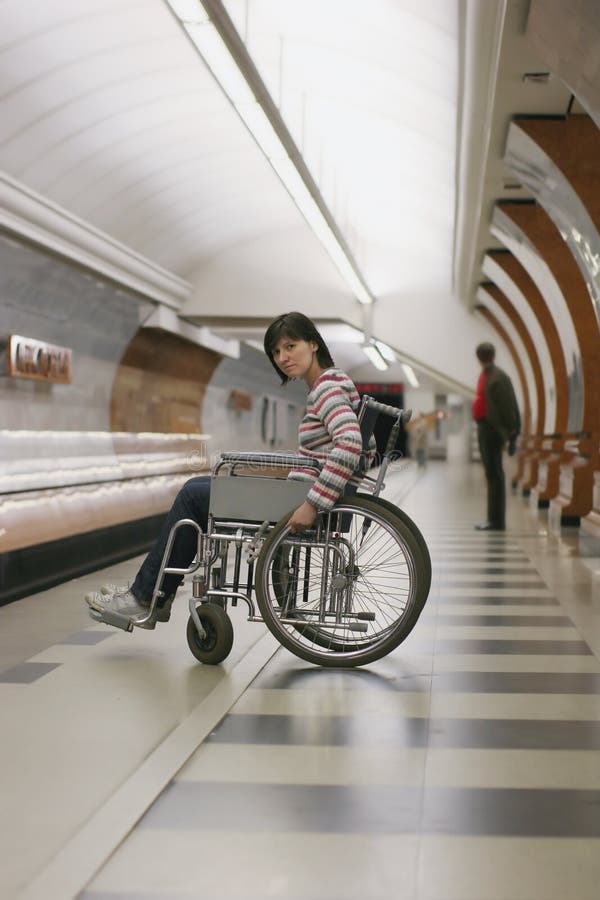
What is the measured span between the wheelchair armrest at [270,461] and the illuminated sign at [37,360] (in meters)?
8.62

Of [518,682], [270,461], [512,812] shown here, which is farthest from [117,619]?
[512,812]

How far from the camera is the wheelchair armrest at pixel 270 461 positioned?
4.89 meters

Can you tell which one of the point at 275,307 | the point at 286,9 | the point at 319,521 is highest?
the point at 286,9

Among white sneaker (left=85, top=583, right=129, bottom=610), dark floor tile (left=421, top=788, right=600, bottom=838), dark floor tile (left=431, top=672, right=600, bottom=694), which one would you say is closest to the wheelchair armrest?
white sneaker (left=85, top=583, right=129, bottom=610)

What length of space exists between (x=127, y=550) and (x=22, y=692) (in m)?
5.95

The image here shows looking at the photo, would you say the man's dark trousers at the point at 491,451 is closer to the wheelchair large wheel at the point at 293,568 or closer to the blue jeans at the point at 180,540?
the wheelchair large wheel at the point at 293,568

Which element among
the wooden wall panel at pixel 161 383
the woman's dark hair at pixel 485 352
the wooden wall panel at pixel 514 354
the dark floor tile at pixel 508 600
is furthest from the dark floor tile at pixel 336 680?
the wooden wall panel at pixel 514 354

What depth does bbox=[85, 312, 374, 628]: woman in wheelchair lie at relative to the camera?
4.83 m

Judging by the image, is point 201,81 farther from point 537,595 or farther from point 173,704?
point 173,704

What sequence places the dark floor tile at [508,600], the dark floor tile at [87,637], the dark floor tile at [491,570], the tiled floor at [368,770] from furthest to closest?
the dark floor tile at [491,570] → the dark floor tile at [508,600] → the dark floor tile at [87,637] → the tiled floor at [368,770]

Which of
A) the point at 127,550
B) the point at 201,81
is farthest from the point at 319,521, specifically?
the point at 201,81

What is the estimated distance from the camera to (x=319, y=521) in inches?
189

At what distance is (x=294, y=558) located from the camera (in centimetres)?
493

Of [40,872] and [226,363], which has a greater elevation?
[226,363]
